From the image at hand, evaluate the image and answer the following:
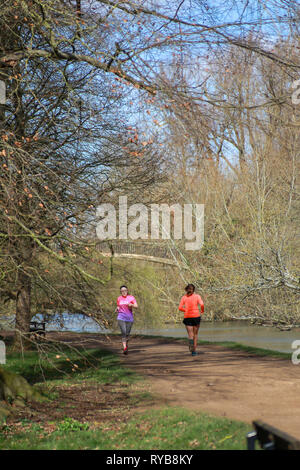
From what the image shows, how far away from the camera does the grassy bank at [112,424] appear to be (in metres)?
7.12

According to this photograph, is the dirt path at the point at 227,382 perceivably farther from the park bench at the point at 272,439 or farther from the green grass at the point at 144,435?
the park bench at the point at 272,439

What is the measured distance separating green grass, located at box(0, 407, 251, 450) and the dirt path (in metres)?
0.58

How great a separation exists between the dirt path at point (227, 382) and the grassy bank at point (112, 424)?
518 millimetres

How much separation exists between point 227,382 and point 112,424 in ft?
13.2

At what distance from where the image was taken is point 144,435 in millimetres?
7488

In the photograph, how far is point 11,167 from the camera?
9.91 meters

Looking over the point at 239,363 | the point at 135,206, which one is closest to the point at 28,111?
the point at 135,206

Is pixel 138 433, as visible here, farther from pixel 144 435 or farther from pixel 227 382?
pixel 227 382

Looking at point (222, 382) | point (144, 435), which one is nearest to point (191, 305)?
point (222, 382)

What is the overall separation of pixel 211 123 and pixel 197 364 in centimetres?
734

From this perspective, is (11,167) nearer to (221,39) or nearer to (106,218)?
(221,39)

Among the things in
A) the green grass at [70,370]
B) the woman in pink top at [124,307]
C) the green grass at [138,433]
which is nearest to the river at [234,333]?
the green grass at [70,370]

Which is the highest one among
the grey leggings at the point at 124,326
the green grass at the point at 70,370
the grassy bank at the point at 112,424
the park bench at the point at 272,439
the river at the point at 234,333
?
the park bench at the point at 272,439

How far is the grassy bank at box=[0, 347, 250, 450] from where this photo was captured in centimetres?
712
